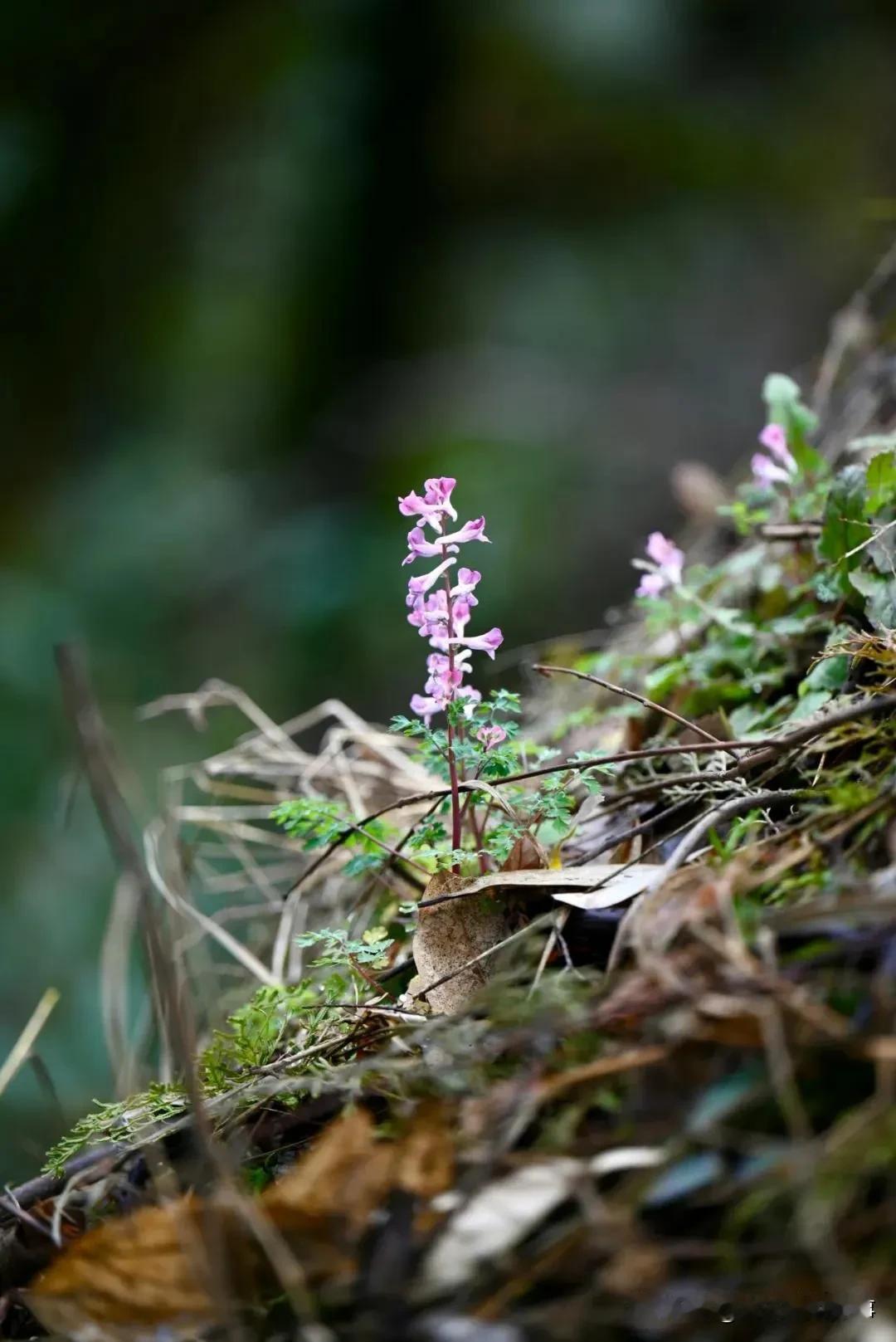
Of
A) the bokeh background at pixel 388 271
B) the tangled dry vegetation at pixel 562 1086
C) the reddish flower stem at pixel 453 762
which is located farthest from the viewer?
the bokeh background at pixel 388 271

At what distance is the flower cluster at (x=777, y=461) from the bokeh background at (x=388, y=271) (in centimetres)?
247

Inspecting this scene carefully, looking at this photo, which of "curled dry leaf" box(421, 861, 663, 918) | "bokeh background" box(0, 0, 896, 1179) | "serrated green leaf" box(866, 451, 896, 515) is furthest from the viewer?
"bokeh background" box(0, 0, 896, 1179)

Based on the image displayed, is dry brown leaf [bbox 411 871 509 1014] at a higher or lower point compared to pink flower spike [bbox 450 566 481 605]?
lower

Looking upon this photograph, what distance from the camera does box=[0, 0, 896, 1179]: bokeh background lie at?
13.1 feet

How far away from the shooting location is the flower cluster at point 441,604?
93cm

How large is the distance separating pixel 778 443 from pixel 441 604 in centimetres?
59

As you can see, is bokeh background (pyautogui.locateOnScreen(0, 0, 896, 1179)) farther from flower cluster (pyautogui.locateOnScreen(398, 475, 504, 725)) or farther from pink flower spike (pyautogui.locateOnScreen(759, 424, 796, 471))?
flower cluster (pyautogui.locateOnScreen(398, 475, 504, 725))

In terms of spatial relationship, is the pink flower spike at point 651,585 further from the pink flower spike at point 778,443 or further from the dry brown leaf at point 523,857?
the dry brown leaf at point 523,857

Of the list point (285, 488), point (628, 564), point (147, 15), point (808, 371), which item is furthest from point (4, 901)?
point (147, 15)

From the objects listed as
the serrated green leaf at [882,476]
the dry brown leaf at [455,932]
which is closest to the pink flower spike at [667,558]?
the serrated green leaf at [882,476]

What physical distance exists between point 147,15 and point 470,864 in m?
4.59

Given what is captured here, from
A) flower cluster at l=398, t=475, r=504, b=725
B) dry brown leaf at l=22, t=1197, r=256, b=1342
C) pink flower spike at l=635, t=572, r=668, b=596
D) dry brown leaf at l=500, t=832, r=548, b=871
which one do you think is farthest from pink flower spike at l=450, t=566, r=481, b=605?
dry brown leaf at l=22, t=1197, r=256, b=1342

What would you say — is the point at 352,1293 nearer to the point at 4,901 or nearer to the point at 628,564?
the point at 4,901

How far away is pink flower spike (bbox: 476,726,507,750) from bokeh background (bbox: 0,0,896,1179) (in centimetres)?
293
